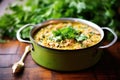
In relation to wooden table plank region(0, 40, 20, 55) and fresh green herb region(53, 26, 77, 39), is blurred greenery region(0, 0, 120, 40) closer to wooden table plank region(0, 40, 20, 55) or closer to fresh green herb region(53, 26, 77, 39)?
wooden table plank region(0, 40, 20, 55)

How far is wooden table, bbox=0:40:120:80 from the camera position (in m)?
0.78

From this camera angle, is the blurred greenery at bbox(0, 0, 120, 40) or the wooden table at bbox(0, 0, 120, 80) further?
the blurred greenery at bbox(0, 0, 120, 40)

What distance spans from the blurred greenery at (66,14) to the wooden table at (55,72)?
116mm

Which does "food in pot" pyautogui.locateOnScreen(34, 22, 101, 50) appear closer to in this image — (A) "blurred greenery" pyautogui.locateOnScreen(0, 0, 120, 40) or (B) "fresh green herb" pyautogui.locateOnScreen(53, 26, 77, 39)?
(B) "fresh green herb" pyautogui.locateOnScreen(53, 26, 77, 39)

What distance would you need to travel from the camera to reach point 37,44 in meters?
0.77

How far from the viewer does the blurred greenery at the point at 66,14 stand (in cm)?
100

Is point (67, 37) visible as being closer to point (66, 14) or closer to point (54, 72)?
point (54, 72)

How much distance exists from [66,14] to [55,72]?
31cm

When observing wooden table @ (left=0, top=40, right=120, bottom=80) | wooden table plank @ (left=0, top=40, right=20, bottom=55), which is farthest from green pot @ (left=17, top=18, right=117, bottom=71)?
→ wooden table plank @ (left=0, top=40, right=20, bottom=55)

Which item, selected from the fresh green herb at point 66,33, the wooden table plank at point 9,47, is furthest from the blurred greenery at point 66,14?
the fresh green herb at point 66,33

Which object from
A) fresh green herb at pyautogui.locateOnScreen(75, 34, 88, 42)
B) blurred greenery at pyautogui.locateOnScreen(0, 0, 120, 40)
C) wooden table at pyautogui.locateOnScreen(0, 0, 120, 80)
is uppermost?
fresh green herb at pyautogui.locateOnScreen(75, 34, 88, 42)

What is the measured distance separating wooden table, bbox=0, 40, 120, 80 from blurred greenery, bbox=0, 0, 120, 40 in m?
0.12

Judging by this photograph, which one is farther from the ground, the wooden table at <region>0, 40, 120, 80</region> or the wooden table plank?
the wooden table at <region>0, 40, 120, 80</region>

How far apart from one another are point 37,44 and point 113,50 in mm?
322
